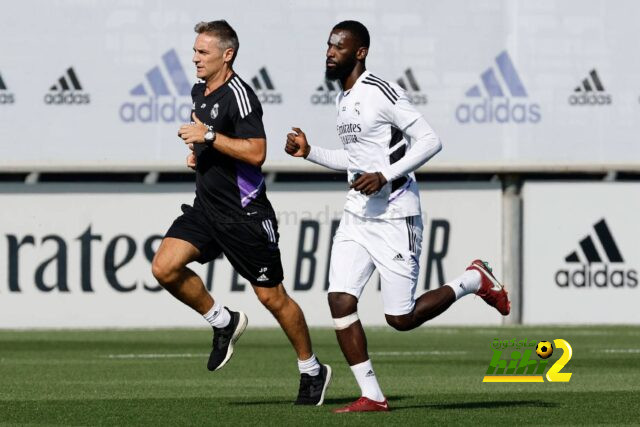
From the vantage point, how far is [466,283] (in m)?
10.3

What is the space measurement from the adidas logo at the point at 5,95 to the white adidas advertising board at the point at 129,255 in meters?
1.06

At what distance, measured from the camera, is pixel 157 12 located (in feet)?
64.8

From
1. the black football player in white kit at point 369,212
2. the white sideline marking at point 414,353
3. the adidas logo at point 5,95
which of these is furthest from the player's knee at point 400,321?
the adidas logo at point 5,95

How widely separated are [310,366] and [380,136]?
1464 millimetres

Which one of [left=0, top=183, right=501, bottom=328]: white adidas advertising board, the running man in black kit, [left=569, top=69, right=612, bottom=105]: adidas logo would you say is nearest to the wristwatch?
the running man in black kit

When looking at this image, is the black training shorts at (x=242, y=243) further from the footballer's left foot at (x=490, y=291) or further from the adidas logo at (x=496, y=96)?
the adidas logo at (x=496, y=96)

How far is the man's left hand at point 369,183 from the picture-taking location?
9172 mm

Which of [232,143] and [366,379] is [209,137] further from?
[366,379]

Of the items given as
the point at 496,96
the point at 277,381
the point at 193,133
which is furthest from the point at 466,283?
the point at 496,96

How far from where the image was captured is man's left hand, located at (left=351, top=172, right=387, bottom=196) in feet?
30.1

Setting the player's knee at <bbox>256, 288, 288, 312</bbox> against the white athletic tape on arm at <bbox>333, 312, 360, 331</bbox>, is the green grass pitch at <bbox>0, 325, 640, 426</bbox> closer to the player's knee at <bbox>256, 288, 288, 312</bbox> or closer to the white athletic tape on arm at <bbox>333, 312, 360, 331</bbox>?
the white athletic tape on arm at <bbox>333, 312, 360, 331</bbox>

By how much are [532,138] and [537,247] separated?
1372 mm

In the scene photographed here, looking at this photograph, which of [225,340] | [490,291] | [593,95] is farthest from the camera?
[593,95]

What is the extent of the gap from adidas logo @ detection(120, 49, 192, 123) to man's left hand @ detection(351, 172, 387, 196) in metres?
10.7
